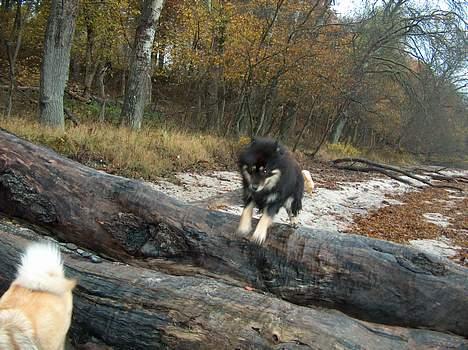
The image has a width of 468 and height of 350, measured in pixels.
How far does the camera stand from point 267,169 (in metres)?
4.69

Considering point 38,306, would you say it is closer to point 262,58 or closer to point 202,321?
point 202,321

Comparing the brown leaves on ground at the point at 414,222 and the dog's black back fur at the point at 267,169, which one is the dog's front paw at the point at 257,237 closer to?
the dog's black back fur at the point at 267,169

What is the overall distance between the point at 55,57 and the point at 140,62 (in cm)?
246

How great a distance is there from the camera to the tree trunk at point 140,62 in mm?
12773

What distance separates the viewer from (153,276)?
367 cm

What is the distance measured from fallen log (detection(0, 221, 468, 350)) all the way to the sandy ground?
126 inches

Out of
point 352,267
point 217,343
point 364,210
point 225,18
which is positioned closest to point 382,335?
point 352,267

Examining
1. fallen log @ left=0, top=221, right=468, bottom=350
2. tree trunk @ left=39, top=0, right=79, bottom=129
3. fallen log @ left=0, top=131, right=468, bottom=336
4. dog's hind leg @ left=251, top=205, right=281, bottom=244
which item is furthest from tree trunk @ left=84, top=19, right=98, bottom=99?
fallen log @ left=0, top=221, right=468, bottom=350

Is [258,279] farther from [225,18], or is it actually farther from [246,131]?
[246,131]

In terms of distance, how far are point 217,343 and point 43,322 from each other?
3.81ft

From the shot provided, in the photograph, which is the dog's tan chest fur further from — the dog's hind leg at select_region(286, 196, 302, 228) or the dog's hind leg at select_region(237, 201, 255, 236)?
the dog's hind leg at select_region(286, 196, 302, 228)

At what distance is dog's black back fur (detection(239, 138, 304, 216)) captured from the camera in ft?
15.4

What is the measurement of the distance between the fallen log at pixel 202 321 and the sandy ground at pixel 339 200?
3.20 meters

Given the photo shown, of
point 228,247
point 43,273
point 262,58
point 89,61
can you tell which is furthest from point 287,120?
point 43,273
